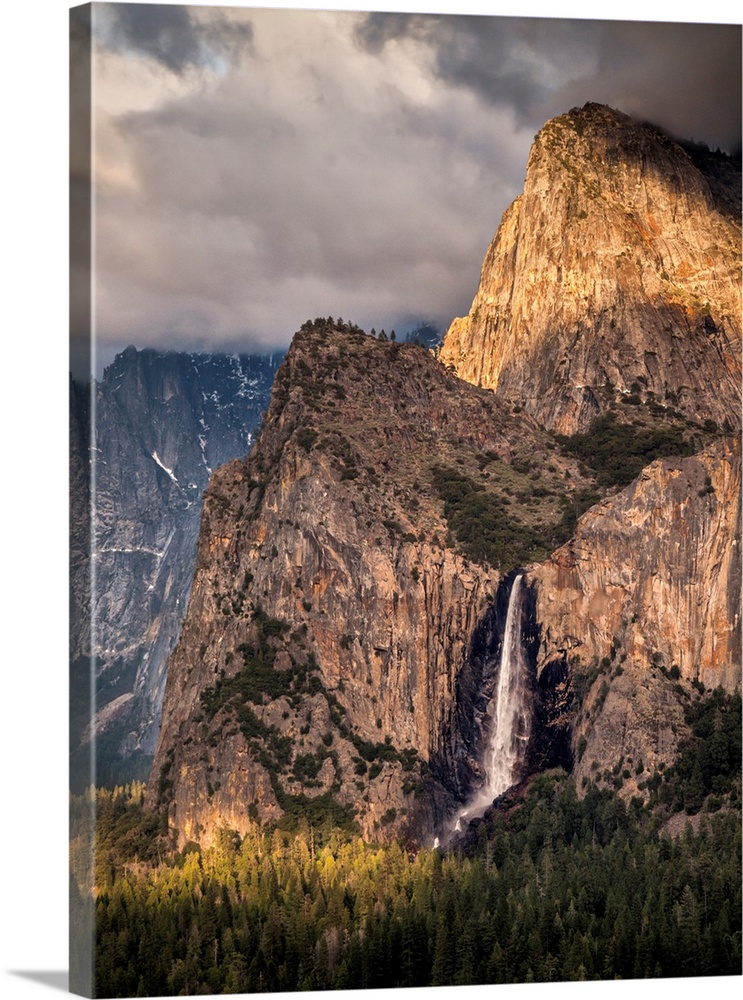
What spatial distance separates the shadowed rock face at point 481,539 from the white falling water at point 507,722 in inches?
7.5

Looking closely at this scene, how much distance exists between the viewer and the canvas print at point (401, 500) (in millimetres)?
29297

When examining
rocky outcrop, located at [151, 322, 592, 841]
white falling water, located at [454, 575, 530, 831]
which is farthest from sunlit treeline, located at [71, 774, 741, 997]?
rocky outcrop, located at [151, 322, 592, 841]

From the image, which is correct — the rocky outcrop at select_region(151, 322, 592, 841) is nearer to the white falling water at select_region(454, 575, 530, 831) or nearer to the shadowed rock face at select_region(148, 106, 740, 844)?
the shadowed rock face at select_region(148, 106, 740, 844)

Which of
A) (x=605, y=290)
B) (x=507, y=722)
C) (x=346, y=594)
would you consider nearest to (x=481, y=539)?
(x=346, y=594)

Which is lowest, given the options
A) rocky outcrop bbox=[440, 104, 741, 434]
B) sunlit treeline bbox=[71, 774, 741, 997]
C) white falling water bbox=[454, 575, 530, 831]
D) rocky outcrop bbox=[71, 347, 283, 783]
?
sunlit treeline bbox=[71, 774, 741, 997]

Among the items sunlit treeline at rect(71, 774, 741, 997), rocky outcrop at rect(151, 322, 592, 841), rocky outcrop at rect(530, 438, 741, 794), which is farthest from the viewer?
rocky outcrop at rect(151, 322, 592, 841)

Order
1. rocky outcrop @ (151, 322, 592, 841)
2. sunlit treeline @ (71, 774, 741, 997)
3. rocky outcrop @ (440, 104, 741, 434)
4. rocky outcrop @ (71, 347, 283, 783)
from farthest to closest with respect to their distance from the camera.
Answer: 1. rocky outcrop @ (440, 104, 741, 434)
2. rocky outcrop @ (151, 322, 592, 841)
3. rocky outcrop @ (71, 347, 283, 783)
4. sunlit treeline @ (71, 774, 741, 997)

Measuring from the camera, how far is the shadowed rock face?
110 ft

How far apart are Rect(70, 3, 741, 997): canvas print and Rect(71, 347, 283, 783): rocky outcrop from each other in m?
0.08

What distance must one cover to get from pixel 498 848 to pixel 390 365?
938 centimetres

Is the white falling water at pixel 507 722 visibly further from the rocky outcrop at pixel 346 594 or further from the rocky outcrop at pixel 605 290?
the rocky outcrop at pixel 605 290

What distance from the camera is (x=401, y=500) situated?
3591cm

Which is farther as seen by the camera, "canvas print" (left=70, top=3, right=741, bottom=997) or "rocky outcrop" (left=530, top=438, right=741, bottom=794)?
"rocky outcrop" (left=530, top=438, right=741, bottom=794)
